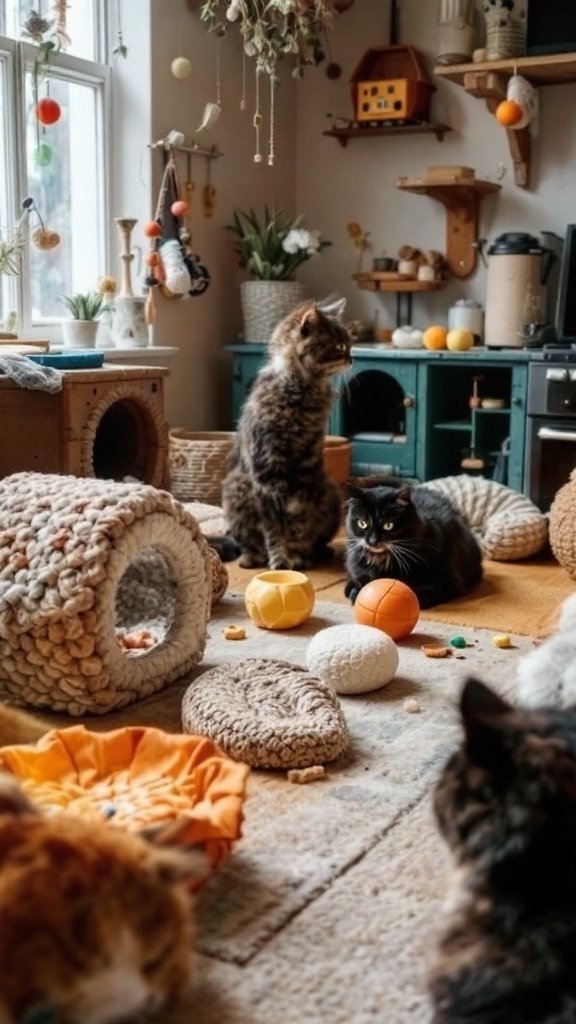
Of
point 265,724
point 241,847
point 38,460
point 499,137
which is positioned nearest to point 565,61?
point 499,137

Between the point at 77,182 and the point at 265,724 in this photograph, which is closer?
the point at 265,724

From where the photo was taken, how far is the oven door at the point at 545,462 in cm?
420

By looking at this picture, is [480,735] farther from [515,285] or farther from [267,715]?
[515,285]

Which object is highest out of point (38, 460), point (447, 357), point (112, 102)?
point (112, 102)

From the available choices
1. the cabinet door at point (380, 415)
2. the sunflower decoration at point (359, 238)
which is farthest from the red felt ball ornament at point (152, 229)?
the sunflower decoration at point (359, 238)

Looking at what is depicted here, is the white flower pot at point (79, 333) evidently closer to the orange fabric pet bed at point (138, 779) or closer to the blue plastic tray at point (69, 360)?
the blue plastic tray at point (69, 360)

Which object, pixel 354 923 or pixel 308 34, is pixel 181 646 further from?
pixel 308 34

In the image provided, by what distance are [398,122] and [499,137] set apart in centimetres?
45

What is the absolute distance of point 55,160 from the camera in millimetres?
4160

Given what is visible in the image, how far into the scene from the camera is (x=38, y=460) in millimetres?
3018

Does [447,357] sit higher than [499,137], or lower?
lower

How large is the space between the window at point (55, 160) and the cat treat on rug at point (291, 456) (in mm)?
1095

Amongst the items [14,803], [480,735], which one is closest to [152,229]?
[14,803]

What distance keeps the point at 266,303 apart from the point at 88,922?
4.03 metres
